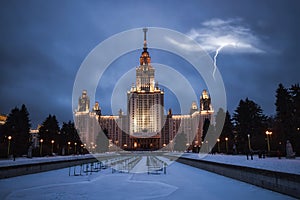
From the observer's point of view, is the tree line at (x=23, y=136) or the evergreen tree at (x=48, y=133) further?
the evergreen tree at (x=48, y=133)

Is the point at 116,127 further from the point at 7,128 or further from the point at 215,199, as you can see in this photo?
the point at 215,199

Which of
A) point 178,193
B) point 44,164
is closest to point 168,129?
point 44,164

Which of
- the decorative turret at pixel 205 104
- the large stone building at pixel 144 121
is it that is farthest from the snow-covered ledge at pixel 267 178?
the decorative turret at pixel 205 104

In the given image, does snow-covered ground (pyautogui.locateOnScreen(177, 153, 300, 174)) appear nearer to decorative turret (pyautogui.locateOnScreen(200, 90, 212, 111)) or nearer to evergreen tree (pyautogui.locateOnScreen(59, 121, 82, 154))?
evergreen tree (pyautogui.locateOnScreen(59, 121, 82, 154))

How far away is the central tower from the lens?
121 meters

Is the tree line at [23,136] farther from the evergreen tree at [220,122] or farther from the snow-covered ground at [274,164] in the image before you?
the evergreen tree at [220,122]

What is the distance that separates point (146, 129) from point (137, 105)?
15.0 metres

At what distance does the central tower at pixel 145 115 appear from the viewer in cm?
12119

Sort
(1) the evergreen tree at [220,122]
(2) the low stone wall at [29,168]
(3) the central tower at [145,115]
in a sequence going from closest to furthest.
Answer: (2) the low stone wall at [29,168] → (1) the evergreen tree at [220,122] → (3) the central tower at [145,115]

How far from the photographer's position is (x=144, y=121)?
4983 inches

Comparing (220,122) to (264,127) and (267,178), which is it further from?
(267,178)

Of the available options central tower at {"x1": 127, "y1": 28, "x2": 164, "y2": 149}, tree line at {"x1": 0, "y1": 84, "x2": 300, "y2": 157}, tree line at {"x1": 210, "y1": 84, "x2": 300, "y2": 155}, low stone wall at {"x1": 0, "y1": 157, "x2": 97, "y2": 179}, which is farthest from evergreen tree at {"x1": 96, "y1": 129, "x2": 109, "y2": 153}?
low stone wall at {"x1": 0, "y1": 157, "x2": 97, "y2": 179}

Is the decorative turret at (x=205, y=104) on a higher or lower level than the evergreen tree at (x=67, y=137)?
higher

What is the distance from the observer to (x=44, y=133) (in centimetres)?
5544
